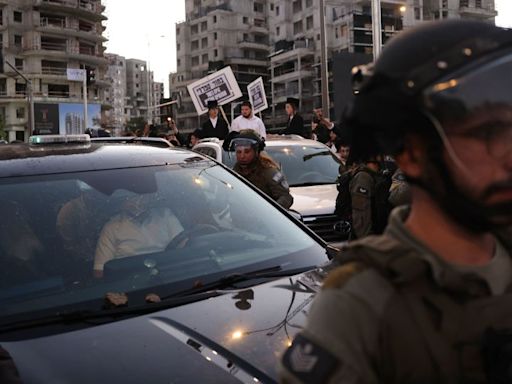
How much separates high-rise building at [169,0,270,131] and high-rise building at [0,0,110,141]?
20.1 metres

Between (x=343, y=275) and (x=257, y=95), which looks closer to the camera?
(x=343, y=275)

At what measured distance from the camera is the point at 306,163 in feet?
25.8

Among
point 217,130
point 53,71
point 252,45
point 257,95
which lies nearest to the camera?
point 217,130

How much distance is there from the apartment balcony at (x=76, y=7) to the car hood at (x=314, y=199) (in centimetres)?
6913

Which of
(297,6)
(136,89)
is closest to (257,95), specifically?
(297,6)

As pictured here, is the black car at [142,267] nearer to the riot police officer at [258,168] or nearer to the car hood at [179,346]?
the car hood at [179,346]

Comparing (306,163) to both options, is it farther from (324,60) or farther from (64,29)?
(64,29)

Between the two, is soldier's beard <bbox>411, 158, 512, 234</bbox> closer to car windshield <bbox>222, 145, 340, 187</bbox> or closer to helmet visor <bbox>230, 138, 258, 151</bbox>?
helmet visor <bbox>230, 138, 258, 151</bbox>

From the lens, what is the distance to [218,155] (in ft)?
23.7

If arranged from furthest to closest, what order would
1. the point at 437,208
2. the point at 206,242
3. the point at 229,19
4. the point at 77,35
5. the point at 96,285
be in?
the point at 229,19, the point at 77,35, the point at 206,242, the point at 96,285, the point at 437,208

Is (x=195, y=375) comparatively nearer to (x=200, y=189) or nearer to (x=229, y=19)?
(x=200, y=189)

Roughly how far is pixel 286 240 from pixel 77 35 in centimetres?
7359

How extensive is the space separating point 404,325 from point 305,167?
680cm

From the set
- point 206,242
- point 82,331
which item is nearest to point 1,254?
point 82,331
